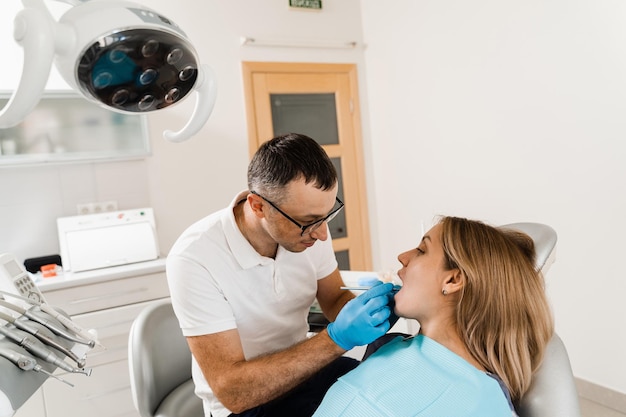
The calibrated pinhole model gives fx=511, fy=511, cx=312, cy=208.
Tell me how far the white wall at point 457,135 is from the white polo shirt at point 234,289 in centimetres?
169

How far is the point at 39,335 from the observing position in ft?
2.92

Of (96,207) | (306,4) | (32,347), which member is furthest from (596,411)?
(306,4)

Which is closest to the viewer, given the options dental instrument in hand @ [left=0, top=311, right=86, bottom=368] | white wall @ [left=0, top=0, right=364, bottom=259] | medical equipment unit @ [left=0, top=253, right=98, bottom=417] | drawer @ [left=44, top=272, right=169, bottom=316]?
medical equipment unit @ [left=0, top=253, right=98, bottom=417]

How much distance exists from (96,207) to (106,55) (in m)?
2.70

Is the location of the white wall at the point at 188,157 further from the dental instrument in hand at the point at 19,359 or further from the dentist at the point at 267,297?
the dental instrument in hand at the point at 19,359

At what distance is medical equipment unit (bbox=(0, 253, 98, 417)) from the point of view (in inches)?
29.7

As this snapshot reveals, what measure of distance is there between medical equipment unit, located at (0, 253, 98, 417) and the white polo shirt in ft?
0.99

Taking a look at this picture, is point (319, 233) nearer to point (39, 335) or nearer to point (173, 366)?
point (173, 366)

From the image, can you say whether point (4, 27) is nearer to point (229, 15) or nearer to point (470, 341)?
point (229, 15)

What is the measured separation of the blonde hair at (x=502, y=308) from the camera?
3.58 feet

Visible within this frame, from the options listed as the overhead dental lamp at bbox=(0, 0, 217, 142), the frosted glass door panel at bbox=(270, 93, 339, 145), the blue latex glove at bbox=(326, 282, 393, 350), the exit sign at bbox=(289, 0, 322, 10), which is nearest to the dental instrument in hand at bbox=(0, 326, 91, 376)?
the overhead dental lamp at bbox=(0, 0, 217, 142)

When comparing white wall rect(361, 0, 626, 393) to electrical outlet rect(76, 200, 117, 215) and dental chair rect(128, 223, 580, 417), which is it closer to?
dental chair rect(128, 223, 580, 417)

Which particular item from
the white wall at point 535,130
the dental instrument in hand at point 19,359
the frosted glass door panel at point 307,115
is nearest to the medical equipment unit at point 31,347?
the dental instrument in hand at point 19,359

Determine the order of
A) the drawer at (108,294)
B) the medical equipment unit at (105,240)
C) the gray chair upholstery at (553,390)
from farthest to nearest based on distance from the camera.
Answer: the medical equipment unit at (105,240)
the drawer at (108,294)
the gray chair upholstery at (553,390)
